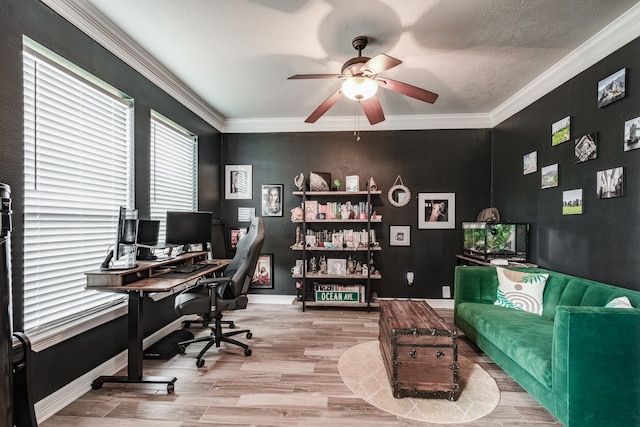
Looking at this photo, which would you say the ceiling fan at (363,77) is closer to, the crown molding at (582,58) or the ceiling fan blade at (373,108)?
the ceiling fan blade at (373,108)

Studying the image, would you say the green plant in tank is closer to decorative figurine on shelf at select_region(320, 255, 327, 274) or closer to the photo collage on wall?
the photo collage on wall

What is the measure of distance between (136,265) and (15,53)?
1.50m

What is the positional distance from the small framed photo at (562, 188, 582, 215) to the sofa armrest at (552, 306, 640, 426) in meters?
1.27

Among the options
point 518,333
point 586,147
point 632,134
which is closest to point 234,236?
point 518,333

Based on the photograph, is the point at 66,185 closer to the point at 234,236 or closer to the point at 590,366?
the point at 234,236

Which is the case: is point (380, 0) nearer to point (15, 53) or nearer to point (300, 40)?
point (300, 40)

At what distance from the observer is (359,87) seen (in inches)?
88.7

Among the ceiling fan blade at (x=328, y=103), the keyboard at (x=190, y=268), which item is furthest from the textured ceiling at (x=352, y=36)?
the keyboard at (x=190, y=268)

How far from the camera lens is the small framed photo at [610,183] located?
2.18 metres

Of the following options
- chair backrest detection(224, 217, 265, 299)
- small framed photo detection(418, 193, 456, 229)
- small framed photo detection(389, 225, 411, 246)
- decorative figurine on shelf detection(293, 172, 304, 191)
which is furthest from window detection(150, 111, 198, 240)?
small framed photo detection(418, 193, 456, 229)

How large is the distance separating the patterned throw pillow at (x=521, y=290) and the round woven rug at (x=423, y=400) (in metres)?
0.70

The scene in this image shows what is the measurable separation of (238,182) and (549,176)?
3875mm

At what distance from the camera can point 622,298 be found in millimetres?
1887

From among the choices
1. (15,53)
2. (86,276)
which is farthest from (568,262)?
(15,53)
